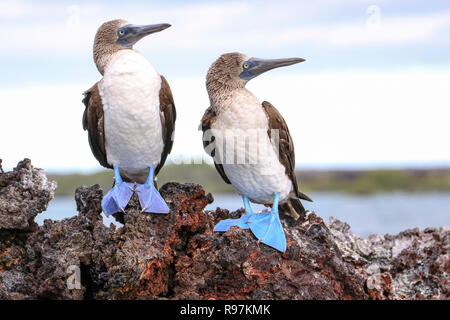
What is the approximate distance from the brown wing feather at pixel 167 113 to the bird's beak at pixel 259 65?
857 millimetres

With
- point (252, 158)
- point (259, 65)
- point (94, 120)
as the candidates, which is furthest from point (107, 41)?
point (252, 158)

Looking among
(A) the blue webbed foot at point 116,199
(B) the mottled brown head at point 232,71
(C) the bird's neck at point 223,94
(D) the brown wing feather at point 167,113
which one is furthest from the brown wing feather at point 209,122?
(A) the blue webbed foot at point 116,199

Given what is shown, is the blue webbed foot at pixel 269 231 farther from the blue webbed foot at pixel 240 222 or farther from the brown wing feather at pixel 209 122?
the brown wing feather at pixel 209 122

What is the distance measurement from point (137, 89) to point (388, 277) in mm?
3193

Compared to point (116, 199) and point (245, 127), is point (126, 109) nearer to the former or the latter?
point (116, 199)

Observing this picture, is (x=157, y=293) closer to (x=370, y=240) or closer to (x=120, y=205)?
(x=120, y=205)

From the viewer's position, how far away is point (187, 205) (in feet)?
18.9

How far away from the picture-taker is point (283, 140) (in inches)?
242

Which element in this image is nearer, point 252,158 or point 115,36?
point 252,158

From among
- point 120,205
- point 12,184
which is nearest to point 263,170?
point 120,205

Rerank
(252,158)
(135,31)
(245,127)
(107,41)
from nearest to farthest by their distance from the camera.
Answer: (245,127)
(252,158)
(135,31)
(107,41)

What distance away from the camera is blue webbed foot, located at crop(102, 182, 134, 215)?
19.1 feet

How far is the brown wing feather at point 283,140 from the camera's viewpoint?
6.04m

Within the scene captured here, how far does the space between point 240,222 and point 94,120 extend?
1988 mm
